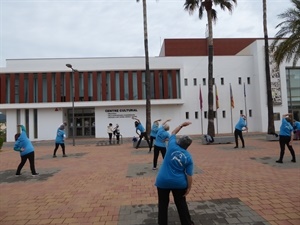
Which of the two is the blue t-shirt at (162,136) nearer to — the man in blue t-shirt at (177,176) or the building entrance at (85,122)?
the man in blue t-shirt at (177,176)

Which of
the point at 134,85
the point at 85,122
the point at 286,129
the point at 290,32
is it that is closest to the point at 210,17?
the point at 290,32

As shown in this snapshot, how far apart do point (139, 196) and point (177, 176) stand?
2401 millimetres

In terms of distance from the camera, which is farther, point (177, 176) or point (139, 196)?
point (139, 196)

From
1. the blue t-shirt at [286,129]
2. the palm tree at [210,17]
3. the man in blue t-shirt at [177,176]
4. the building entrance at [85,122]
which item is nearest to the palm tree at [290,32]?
the palm tree at [210,17]

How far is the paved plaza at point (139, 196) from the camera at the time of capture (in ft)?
14.8

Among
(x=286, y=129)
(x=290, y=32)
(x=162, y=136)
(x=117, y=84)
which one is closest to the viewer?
(x=162, y=136)

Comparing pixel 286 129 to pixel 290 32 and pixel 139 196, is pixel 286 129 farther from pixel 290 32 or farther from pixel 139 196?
pixel 290 32

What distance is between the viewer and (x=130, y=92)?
30.5 meters

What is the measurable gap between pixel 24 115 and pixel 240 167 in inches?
1070

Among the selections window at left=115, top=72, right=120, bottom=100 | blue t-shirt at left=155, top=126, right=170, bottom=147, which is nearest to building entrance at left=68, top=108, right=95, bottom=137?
window at left=115, top=72, right=120, bottom=100

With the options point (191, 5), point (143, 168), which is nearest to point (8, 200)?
point (143, 168)

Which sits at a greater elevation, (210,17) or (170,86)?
(210,17)

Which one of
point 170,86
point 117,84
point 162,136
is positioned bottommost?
Answer: point 162,136

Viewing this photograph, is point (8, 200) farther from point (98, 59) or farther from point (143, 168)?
point (98, 59)
